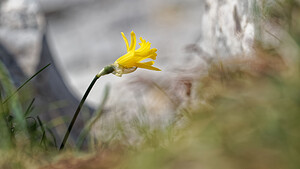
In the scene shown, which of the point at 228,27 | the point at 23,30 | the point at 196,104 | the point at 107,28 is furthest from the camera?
the point at 107,28

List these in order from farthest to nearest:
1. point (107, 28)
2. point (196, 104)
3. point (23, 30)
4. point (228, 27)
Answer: point (107, 28) → point (23, 30) → point (228, 27) → point (196, 104)

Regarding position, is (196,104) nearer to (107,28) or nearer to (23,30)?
(23,30)

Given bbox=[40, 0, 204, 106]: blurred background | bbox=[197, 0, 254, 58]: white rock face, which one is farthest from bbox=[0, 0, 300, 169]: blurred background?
bbox=[40, 0, 204, 106]: blurred background

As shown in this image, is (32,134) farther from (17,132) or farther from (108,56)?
(108,56)

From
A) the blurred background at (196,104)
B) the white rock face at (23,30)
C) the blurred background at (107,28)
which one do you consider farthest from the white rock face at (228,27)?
the blurred background at (107,28)

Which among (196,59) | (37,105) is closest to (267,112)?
(196,59)

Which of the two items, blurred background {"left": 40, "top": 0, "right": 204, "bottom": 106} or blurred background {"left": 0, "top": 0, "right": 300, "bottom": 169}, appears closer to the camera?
blurred background {"left": 0, "top": 0, "right": 300, "bottom": 169}

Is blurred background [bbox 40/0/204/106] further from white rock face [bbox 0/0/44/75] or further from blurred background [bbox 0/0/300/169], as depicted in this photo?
blurred background [bbox 0/0/300/169]

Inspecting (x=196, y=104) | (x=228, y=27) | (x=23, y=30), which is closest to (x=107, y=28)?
(x=23, y=30)

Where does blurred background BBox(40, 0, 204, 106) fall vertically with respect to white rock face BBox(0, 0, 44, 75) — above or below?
below
